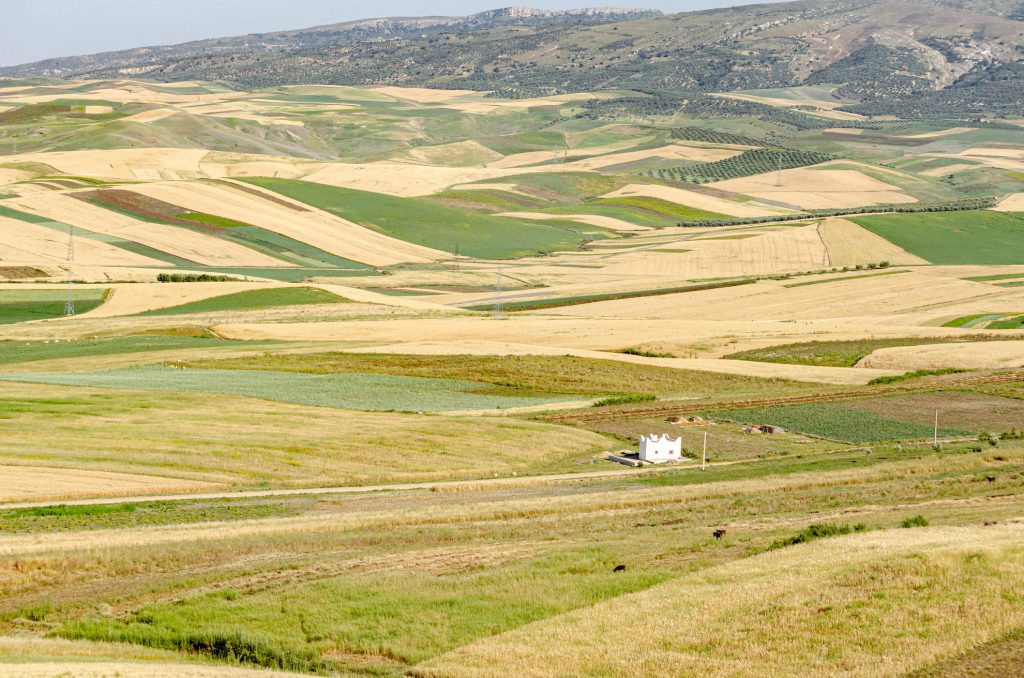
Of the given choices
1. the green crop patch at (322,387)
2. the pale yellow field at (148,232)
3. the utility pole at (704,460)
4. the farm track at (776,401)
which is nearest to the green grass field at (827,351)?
the farm track at (776,401)

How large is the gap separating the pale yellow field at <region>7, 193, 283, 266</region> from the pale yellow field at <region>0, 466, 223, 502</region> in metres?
94.1

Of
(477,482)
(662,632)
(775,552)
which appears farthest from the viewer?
(477,482)

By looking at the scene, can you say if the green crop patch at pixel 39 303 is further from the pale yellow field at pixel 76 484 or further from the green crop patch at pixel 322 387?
the pale yellow field at pixel 76 484

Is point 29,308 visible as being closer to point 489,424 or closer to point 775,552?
point 489,424

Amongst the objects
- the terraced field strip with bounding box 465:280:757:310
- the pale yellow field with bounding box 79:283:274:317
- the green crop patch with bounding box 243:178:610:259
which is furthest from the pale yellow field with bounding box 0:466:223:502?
the green crop patch with bounding box 243:178:610:259

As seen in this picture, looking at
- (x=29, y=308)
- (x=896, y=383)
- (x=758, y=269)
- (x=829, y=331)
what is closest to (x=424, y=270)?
(x=758, y=269)

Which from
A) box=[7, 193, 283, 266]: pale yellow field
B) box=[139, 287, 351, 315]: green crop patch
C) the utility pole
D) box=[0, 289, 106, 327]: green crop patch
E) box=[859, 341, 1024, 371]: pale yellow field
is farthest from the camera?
box=[7, 193, 283, 266]: pale yellow field

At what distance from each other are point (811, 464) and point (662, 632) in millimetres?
28343

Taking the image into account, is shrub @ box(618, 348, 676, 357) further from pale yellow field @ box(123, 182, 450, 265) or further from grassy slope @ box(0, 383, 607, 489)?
pale yellow field @ box(123, 182, 450, 265)

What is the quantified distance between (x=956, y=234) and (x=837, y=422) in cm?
11463

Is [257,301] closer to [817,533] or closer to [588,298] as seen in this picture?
[588,298]

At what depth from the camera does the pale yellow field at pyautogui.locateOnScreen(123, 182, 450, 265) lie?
515ft

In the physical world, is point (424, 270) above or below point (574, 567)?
below

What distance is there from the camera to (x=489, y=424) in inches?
2398
